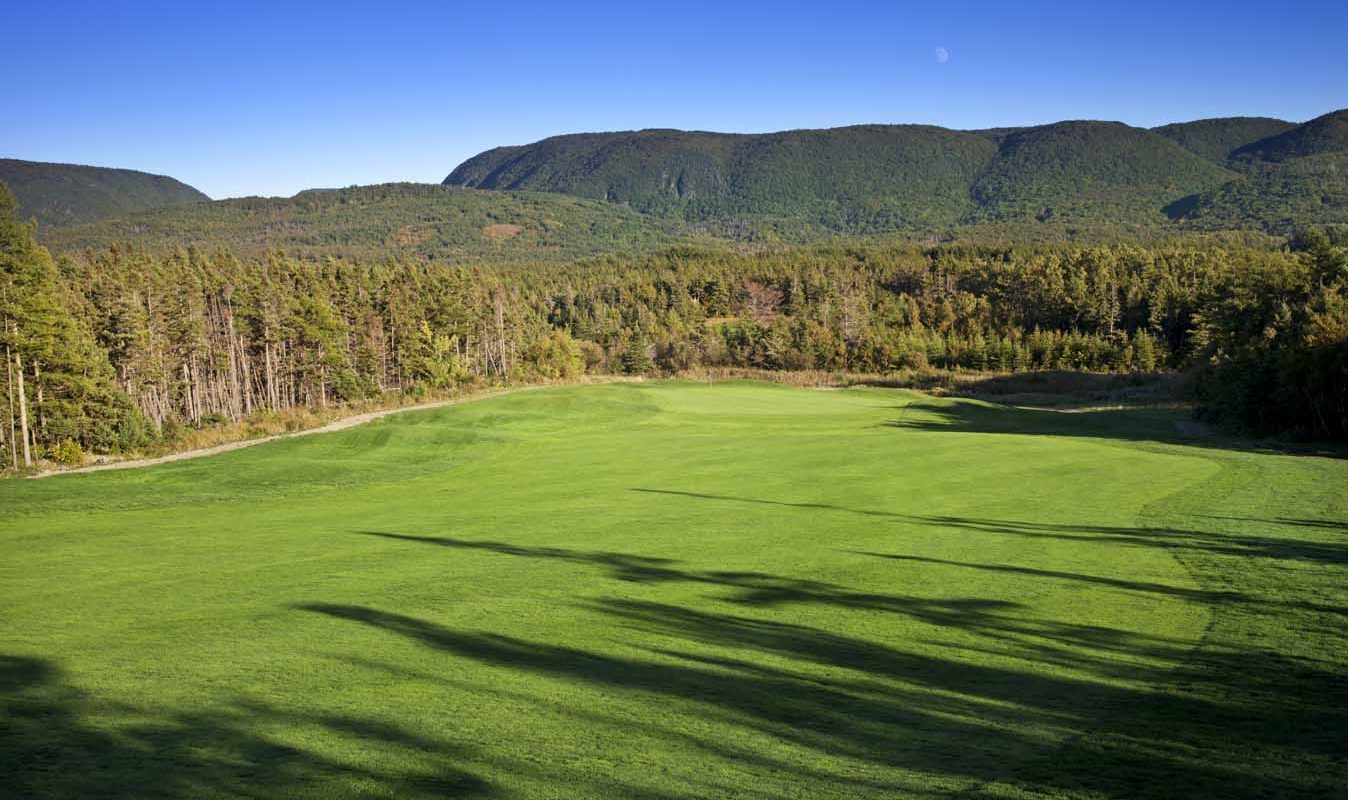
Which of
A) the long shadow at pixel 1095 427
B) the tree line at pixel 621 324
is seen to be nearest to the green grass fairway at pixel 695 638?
the long shadow at pixel 1095 427

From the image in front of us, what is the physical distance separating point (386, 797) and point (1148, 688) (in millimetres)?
7067

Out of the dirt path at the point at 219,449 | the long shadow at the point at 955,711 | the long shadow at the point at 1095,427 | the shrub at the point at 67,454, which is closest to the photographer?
the long shadow at the point at 955,711

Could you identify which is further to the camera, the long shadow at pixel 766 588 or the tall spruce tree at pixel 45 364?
the tall spruce tree at pixel 45 364

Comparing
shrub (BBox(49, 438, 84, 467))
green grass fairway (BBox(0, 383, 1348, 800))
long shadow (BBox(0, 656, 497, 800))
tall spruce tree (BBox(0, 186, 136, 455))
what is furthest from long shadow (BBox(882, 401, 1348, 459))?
tall spruce tree (BBox(0, 186, 136, 455))

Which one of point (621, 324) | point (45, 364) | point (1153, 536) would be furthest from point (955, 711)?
point (621, 324)

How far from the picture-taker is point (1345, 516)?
54.5 feet

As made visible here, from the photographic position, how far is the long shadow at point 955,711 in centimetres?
646

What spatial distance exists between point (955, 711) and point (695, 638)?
343 cm

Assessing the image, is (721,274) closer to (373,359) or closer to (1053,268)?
(1053,268)

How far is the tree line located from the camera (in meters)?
46.5

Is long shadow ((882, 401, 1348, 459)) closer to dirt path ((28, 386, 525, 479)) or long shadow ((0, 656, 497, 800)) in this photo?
dirt path ((28, 386, 525, 479))

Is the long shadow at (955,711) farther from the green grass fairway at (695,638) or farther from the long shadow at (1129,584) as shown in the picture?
the long shadow at (1129,584)

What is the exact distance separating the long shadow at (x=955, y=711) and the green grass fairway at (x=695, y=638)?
0.04 m

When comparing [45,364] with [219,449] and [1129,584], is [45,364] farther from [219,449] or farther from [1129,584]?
[1129,584]
